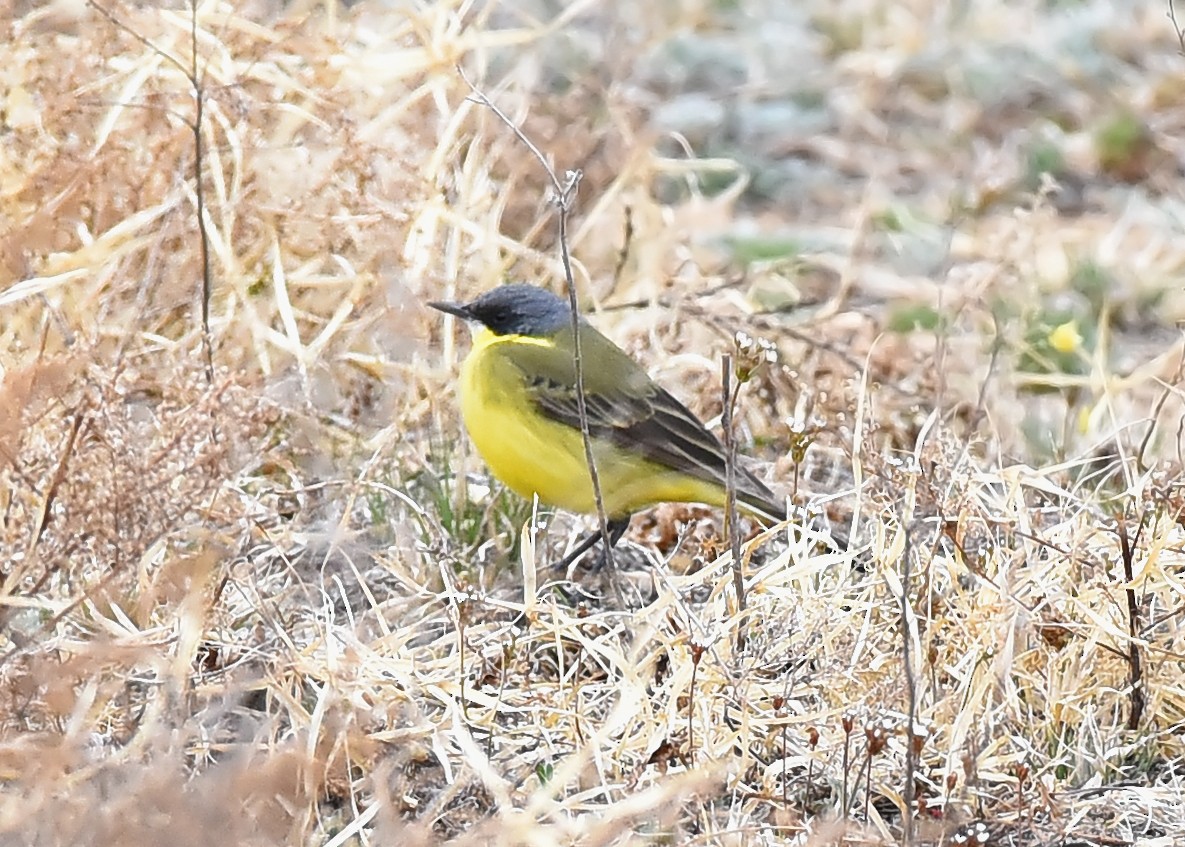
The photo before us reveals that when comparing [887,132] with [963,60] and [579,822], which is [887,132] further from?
[579,822]

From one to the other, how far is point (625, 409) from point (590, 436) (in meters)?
0.14

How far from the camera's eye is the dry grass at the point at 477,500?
11.7ft

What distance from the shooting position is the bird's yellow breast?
16.0ft

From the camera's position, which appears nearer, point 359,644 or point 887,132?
point 359,644

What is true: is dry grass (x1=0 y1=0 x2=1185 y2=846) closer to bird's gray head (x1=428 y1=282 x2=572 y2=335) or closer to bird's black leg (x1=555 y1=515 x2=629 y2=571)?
bird's black leg (x1=555 y1=515 x2=629 y2=571)

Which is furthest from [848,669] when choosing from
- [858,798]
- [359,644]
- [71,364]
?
[71,364]

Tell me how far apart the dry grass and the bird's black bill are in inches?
11.8

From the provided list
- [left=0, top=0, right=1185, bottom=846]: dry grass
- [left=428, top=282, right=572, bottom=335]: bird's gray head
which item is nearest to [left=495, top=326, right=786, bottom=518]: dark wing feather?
[left=428, top=282, right=572, bottom=335]: bird's gray head

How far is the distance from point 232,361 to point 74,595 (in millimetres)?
1722

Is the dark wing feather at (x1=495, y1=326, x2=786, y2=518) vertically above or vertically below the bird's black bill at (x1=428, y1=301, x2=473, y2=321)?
below

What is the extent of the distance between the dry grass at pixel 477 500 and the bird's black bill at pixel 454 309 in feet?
0.98

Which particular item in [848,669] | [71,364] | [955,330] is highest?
[71,364]

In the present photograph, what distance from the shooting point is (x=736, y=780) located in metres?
3.64

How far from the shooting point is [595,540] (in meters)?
4.89
